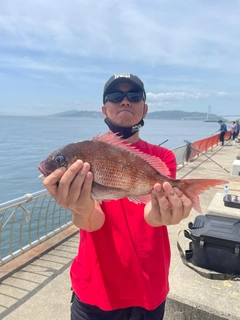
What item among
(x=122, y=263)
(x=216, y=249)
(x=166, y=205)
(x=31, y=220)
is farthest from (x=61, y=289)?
(x=166, y=205)

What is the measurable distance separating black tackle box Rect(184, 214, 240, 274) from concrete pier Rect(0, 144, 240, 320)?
0.22 meters

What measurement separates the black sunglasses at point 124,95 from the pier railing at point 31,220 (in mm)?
2774

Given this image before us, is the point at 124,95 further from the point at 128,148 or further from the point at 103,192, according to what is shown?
the point at 103,192

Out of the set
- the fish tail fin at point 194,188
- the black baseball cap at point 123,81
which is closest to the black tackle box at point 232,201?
the fish tail fin at point 194,188

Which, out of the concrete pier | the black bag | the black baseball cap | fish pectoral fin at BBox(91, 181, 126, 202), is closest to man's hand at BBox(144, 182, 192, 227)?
fish pectoral fin at BBox(91, 181, 126, 202)

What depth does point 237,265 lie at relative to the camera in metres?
3.34

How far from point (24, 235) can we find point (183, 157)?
27.5 feet

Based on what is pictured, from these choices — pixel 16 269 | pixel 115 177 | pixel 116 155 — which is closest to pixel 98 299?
pixel 115 177

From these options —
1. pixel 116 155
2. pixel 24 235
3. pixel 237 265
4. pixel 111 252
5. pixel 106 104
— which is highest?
pixel 106 104

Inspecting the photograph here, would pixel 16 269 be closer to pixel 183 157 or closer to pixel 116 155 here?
pixel 116 155

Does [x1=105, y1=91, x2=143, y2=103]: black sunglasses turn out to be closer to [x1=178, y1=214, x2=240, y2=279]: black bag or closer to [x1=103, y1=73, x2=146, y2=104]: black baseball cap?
[x1=103, y1=73, x2=146, y2=104]: black baseball cap

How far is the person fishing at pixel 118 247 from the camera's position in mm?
1876

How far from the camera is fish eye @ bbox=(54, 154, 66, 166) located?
1.90 meters

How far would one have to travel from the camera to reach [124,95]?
7.60ft
